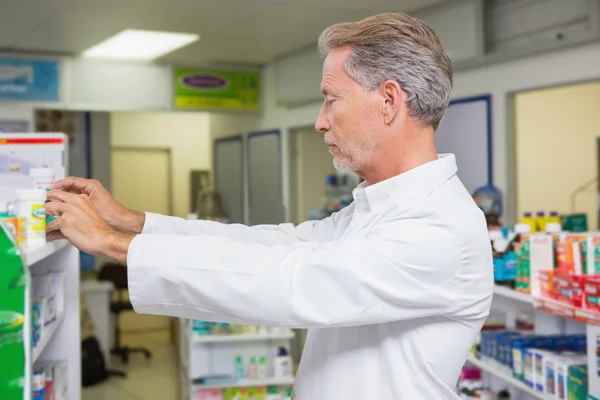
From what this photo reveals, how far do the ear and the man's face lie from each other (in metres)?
0.02

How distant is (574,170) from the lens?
28.2 ft

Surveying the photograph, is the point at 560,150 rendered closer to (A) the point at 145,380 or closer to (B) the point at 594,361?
(A) the point at 145,380

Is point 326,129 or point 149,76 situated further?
point 149,76

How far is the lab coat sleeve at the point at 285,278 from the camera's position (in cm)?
137

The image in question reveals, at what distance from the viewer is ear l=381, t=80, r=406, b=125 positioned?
5.14 feet

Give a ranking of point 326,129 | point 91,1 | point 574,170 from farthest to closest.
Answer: point 574,170, point 91,1, point 326,129

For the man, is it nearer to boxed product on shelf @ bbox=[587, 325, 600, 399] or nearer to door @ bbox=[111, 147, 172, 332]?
boxed product on shelf @ bbox=[587, 325, 600, 399]

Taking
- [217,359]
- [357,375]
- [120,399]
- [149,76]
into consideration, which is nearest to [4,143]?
[357,375]

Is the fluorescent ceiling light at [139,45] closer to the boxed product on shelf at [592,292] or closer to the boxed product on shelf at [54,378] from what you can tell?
the boxed product on shelf at [54,378]

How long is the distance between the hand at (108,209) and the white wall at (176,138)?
8.75 m

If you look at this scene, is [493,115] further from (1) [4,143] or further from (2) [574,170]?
(2) [574,170]

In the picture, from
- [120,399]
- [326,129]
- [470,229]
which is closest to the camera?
[470,229]

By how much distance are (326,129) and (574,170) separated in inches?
299

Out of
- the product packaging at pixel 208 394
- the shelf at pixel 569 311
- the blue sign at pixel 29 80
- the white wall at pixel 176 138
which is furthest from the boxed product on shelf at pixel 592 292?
the white wall at pixel 176 138
